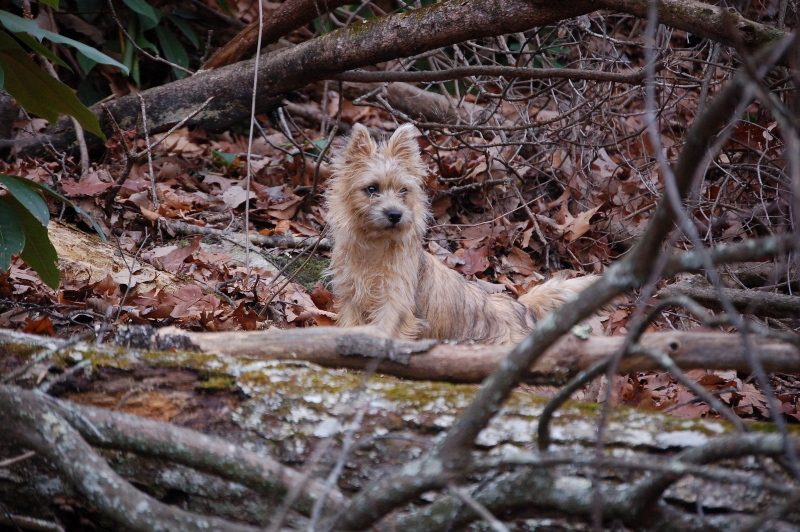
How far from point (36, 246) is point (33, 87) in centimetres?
99

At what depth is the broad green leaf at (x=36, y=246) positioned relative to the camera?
4.23m

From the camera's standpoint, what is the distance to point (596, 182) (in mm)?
8133

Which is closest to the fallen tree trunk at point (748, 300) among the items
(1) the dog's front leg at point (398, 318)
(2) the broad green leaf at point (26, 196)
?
(1) the dog's front leg at point (398, 318)

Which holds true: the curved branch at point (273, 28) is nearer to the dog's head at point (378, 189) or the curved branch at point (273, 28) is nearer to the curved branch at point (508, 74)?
the curved branch at point (508, 74)

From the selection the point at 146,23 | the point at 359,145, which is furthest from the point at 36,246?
the point at 146,23

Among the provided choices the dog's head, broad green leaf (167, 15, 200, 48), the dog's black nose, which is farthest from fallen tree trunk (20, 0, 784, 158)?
broad green leaf (167, 15, 200, 48)

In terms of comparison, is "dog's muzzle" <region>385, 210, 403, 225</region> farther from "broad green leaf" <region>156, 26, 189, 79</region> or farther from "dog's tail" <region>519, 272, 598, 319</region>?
"broad green leaf" <region>156, 26, 189, 79</region>

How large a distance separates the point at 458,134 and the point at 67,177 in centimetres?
403

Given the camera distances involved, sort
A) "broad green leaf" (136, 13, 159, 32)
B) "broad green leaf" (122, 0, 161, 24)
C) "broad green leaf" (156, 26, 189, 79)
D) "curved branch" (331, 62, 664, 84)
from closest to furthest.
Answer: "curved branch" (331, 62, 664, 84), "broad green leaf" (122, 0, 161, 24), "broad green leaf" (136, 13, 159, 32), "broad green leaf" (156, 26, 189, 79)

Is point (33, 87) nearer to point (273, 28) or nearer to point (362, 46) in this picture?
point (362, 46)

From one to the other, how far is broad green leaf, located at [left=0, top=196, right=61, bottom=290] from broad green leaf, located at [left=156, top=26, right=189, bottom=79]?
5.18 metres

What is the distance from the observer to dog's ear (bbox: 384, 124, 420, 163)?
633cm

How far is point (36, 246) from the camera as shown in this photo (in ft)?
14.0

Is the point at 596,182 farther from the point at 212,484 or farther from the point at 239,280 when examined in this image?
the point at 212,484
